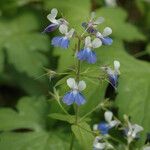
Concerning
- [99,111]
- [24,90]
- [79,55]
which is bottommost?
[24,90]

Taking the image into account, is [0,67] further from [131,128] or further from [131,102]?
[131,128]

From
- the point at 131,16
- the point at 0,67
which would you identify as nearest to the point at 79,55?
the point at 0,67

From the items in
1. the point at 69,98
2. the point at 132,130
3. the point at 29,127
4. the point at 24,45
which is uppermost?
the point at 69,98

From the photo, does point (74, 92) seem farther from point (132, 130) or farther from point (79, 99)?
point (132, 130)

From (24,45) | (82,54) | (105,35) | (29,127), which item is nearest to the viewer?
(82,54)

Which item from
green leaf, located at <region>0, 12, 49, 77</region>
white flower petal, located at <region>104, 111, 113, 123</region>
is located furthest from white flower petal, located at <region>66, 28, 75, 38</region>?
green leaf, located at <region>0, 12, 49, 77</region>

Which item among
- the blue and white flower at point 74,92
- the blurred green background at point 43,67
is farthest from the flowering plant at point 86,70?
the blurred green background at point 43,67

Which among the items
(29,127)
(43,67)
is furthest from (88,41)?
(29,127)
